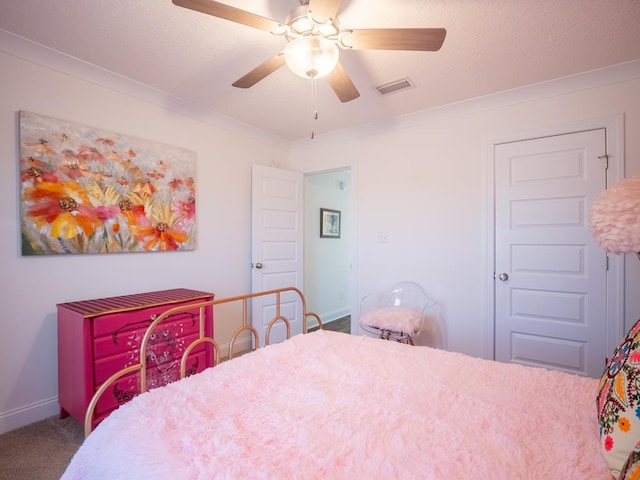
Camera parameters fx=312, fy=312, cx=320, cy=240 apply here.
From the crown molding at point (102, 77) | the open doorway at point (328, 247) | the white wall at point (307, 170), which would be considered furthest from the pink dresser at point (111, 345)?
the open doorway at point (328, 247)

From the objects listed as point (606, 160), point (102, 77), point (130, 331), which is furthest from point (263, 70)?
point (606, 160)

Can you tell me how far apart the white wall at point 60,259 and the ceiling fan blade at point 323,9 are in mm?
1935

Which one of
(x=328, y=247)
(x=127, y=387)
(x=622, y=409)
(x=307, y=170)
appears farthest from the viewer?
(x=328, y=247)

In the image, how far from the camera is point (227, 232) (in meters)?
A: 3.29

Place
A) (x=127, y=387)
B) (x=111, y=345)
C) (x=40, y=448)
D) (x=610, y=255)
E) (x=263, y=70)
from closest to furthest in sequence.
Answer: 1. (x=263, y=70)
2. (x=40, y=448)
3. (x=111, y=345)
4. (x=127, y=387)
5. (x=610, y=255)

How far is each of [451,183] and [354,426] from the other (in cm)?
252

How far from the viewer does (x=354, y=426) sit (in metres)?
0.98

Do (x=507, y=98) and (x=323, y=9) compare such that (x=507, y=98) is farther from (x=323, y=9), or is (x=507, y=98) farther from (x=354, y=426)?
(x=354, y=426)

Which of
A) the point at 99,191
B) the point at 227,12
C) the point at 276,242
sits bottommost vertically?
the point at 276,242

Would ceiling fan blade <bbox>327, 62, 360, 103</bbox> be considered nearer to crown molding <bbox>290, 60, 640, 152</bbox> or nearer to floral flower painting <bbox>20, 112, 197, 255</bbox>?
crown molding <bbox>290, 60, 640, 152</bbox>

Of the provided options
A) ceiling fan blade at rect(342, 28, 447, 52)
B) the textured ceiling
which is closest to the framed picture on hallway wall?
the textured ceiling

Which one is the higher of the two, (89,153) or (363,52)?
(363,52)

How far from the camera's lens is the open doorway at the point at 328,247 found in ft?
14.6

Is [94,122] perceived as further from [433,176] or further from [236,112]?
Result: [433,176]
